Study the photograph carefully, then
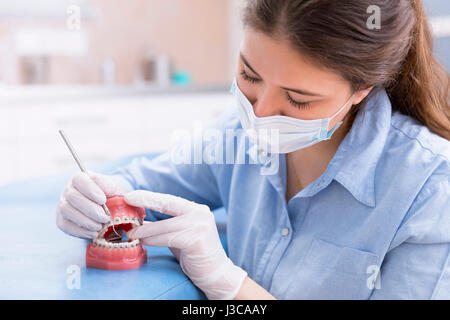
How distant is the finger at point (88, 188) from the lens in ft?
2.89

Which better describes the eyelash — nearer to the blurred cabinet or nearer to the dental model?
the dental model

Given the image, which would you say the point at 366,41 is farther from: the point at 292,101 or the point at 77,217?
A: the point at 77,217

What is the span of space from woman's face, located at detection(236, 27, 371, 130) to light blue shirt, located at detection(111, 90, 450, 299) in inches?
4.3

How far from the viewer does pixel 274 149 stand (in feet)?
3.33

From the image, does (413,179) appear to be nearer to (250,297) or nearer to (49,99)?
(250,297)

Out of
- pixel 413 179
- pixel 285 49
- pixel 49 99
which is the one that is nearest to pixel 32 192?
pixel 285 49

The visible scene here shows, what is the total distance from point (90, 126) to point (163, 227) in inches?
79.0

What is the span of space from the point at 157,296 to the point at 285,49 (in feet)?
1.48

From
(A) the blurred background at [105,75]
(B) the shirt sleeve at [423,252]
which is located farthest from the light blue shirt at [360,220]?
(A) the blurred background at [105,75]

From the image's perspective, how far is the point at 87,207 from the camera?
0.88 meters

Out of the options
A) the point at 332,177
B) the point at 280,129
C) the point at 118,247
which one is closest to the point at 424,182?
the point at 332,177

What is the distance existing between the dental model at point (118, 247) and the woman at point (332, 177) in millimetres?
20

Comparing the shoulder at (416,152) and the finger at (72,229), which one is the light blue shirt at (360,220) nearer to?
the shoulder at (416,152)

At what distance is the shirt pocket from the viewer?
2.99ft
